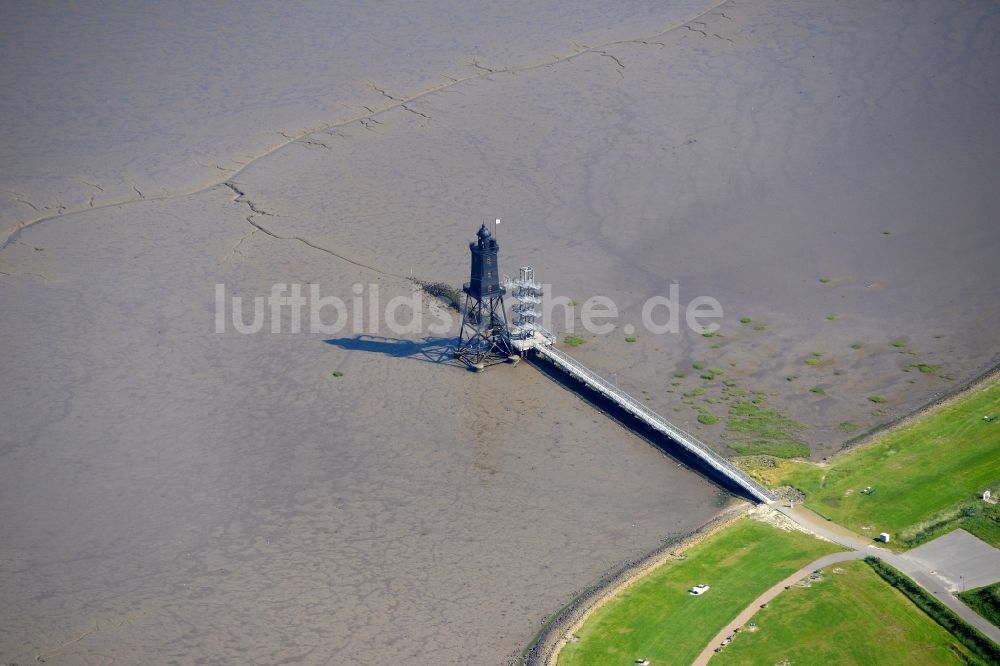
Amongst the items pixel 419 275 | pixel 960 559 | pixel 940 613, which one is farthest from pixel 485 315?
pixel 940 613

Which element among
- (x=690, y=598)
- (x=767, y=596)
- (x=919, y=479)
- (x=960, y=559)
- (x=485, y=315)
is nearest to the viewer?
(x=767, y=596)

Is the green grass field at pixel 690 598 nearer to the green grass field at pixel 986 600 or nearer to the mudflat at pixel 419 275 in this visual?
the mudflat at pixel 419 275

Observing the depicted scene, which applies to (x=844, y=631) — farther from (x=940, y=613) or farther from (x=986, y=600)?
(x=986, y=600)

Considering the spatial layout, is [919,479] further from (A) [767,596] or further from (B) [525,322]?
(B) [525,322]

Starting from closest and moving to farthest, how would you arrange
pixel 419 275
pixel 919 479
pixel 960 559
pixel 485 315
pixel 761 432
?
pixel 960 559
pixel 919 479
pixel 761 432
pixel 485 315
pixel 419 275

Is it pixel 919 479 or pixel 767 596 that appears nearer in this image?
pixel 767 596

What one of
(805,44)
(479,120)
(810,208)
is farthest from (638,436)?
(805,44)

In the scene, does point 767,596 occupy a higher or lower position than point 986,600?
lower

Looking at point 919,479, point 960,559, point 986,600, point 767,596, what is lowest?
point 767,596
